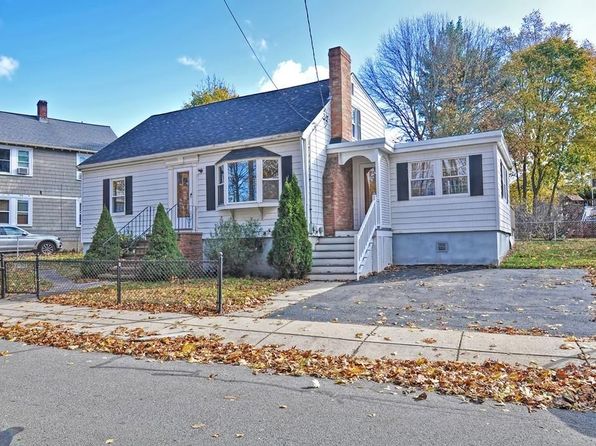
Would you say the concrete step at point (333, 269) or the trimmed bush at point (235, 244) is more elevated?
the trimmed bush at point (235, 244)

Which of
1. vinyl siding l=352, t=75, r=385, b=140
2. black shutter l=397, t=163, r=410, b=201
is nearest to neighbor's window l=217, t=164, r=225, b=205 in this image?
vinyl siding l=352, t=75, r=385, b=140

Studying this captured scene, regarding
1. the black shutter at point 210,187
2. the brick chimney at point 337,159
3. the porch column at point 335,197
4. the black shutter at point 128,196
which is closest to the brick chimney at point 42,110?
the black shutter at point 128,196

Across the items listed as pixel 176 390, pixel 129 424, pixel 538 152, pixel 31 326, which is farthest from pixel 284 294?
pixel 538 152

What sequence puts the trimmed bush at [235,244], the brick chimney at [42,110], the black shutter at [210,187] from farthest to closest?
1. the brick chimney at [42,110]
2. the black shutter at [210,187]
3. the trimmed bush at [235,244]

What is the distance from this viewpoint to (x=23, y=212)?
25.0 metres

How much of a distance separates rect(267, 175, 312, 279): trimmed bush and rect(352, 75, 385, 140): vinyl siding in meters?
5.92

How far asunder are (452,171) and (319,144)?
4.30 metres

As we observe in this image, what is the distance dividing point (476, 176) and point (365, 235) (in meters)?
4.02

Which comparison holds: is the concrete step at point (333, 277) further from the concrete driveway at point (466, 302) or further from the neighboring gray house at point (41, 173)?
the neighboring gray house at point (41, 173)

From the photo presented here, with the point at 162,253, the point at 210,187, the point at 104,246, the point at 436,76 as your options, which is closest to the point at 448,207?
the point at 210,187

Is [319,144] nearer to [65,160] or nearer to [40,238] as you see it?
[40,238]

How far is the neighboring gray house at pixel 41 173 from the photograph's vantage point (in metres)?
24.7

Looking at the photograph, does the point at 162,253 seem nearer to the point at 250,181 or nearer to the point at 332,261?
the point at 250,181

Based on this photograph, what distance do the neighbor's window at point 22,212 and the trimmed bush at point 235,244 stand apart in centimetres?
1645
